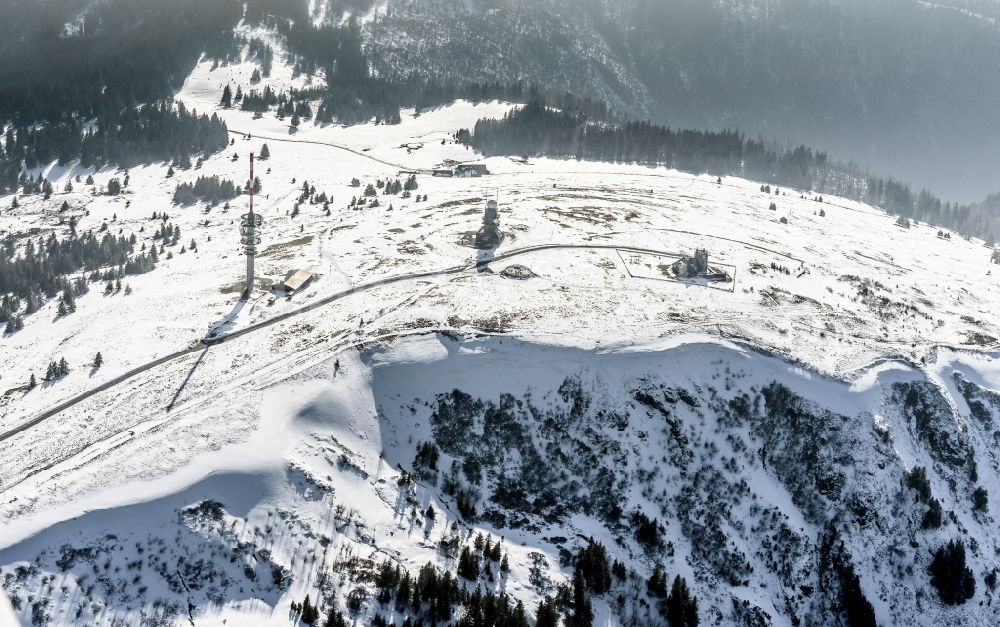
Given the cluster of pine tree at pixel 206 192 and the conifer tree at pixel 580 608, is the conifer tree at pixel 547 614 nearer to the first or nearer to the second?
the conifer tree at pixel 580 608

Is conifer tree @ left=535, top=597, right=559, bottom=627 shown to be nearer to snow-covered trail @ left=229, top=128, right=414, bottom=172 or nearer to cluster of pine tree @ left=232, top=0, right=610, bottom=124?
snow-covered trail @ left=229, top=128, right=414, bottom=172

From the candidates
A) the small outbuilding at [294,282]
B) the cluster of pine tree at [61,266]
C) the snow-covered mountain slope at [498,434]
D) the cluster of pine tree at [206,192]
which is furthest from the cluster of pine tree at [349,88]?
the small outbuilding at [294,282]

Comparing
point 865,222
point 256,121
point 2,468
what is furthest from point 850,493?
point 256,121

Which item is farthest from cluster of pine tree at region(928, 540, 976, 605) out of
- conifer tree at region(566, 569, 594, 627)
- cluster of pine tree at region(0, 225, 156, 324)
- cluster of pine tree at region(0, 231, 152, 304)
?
cluster of pine tree at region(0, 231, 152, 304)

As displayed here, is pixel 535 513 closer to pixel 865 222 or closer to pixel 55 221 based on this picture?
pixel 55 221

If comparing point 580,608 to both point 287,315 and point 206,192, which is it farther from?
point 206,192

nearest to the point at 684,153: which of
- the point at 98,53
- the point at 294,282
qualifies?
the point at 294,282

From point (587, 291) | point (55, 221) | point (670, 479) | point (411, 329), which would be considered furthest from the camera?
point (55, 221)
